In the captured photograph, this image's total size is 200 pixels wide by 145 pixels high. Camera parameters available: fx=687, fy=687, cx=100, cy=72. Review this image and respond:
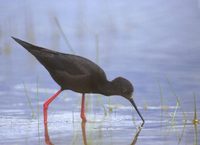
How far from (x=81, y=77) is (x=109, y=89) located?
28 centimetres

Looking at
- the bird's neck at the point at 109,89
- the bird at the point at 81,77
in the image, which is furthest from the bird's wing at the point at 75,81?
the bird's neck at the point at 109,89

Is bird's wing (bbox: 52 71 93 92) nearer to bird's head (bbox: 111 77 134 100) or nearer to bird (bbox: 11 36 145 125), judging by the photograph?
bird (bbox: 11 36 145 125)

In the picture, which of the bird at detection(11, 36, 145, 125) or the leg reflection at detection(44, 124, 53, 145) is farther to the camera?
the bird at detection(11, 36, 145, 125)

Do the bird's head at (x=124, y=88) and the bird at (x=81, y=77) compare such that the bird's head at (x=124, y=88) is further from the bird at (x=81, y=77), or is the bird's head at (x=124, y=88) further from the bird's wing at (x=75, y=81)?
the bird's wing at (x=75, y=81)

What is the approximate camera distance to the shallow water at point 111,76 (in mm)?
4910

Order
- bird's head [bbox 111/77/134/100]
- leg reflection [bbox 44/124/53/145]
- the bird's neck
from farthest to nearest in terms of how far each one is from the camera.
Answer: the bird's neck
bird's head [bbox 111/77/134/100]
leg reflection [bbox 44/124/53/145]

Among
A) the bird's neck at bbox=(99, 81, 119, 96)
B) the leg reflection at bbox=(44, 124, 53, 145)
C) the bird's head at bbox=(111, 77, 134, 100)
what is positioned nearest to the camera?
the leg reflection at bbox=(44, 124, 53, 145)

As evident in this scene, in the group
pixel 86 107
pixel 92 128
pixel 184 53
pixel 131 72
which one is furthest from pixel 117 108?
pixel 184 53

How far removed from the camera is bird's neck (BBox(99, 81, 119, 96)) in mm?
5578

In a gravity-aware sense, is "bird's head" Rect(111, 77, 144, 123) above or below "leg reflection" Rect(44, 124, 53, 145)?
above

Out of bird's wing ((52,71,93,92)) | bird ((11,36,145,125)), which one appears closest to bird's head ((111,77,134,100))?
bird ((11,36,145,125))

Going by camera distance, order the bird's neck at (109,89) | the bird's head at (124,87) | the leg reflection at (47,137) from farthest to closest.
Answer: the bird's neck at (109,89), the bird's head at (124,87), the leg reflection at (47,137)

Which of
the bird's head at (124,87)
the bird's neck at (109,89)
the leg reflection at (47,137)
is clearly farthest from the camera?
the bird's neck at (109,89)

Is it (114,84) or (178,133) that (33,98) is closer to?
(114,84)
